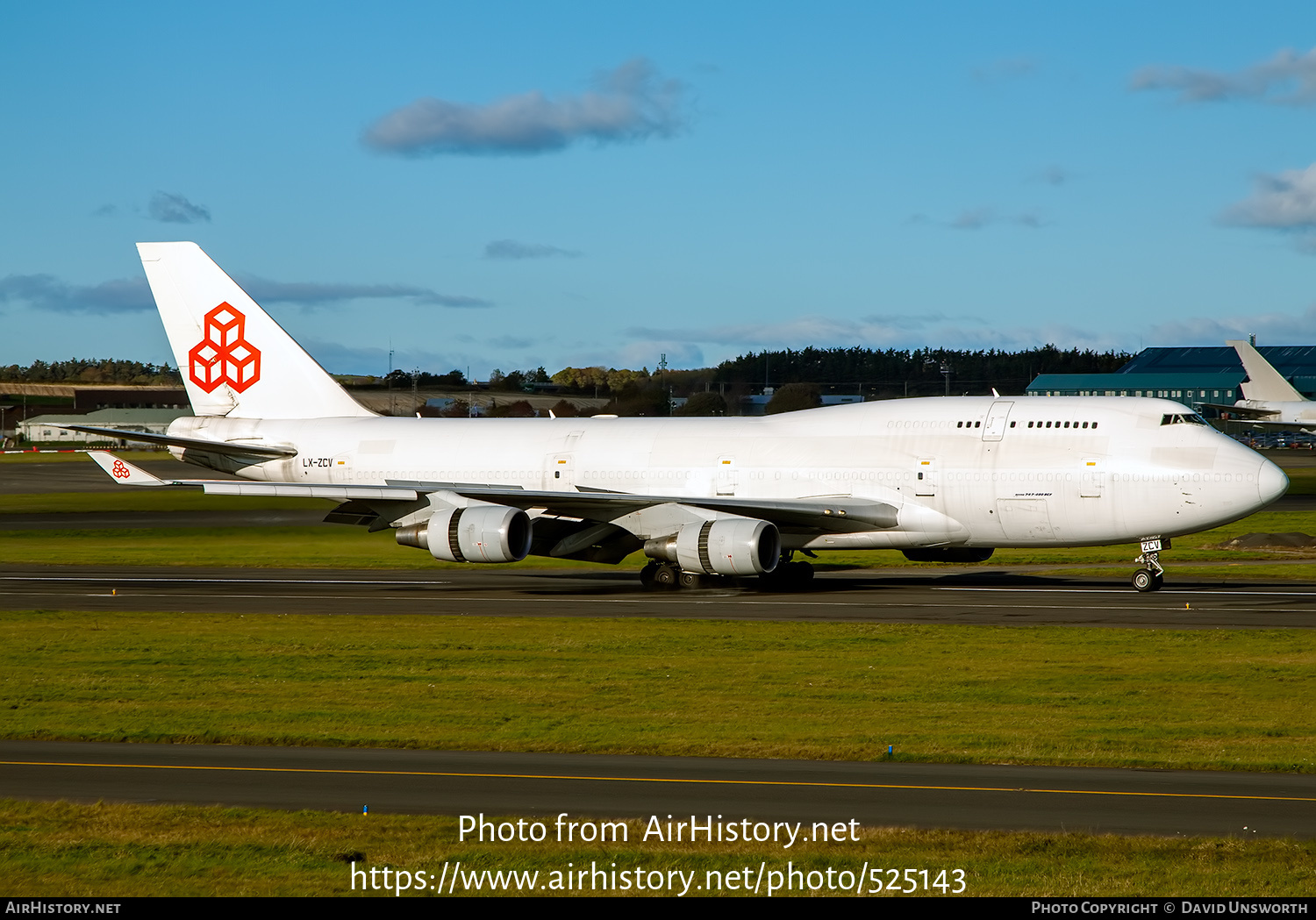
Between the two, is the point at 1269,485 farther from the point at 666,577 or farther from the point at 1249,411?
the point at 1249,411

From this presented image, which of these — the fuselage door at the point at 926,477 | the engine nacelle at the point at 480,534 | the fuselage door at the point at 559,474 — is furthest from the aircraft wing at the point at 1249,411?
the engine nacelle at the point at 480,534

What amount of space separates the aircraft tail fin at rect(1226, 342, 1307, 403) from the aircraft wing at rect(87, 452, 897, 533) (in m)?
75.6

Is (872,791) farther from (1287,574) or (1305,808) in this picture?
(1287,574)

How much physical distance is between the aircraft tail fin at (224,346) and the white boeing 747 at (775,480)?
1.26 meters

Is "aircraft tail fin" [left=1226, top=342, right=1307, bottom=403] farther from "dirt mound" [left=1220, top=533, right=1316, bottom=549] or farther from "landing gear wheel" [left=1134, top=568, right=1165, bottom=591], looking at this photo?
"landing gear wheel" [left=1134, top=568, right=1165, bottom=591]

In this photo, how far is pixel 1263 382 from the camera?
329 ft

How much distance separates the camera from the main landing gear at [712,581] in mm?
36094

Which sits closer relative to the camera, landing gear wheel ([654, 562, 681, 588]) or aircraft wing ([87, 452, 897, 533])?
aircraft wing ([87, 452, 897, 533])

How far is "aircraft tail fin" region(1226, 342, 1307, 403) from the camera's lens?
327ft

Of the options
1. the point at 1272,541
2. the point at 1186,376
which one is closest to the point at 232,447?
the point at 1272,541

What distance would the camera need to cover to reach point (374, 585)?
37406mm

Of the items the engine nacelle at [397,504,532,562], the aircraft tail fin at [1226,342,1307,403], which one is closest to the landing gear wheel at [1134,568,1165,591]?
the engine nacelle at [397,504,532,562]
